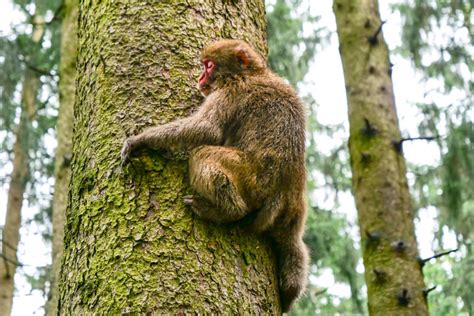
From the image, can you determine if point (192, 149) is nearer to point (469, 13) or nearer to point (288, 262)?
point (288, 262)

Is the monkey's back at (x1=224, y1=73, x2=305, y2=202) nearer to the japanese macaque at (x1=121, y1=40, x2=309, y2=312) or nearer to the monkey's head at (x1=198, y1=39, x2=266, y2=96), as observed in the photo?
the japanese macaque at (x1=121, y1=40, x2=309, y2=312)

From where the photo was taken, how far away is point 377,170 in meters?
6.51

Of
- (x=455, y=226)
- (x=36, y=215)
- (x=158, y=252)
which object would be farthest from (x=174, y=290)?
(x=36, y=215)

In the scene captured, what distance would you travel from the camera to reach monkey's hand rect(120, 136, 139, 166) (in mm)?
3217

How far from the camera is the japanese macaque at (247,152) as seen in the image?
3.28 meters

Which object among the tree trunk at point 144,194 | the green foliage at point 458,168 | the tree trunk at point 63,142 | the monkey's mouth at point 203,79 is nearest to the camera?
the tree trunk at point 144,194

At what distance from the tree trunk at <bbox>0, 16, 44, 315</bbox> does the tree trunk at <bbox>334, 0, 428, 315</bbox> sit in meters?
6.49

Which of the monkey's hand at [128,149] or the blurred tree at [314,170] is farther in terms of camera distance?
the blurred tree at [314,170]

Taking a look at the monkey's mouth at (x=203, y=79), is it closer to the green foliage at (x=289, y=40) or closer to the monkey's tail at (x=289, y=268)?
the monkey's tail at (x=289, y=268)

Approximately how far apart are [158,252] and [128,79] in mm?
993

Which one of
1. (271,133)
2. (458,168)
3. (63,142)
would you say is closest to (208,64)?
(271,133)

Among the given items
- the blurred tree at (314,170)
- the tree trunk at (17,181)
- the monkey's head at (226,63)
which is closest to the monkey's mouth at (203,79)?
the monkey's head at (226,63)

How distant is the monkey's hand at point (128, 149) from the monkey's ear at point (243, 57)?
965mm

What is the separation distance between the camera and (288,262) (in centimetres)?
354
